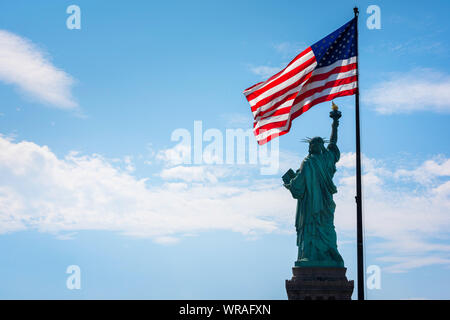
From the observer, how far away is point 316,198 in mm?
32781

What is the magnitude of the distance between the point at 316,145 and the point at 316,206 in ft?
10.2

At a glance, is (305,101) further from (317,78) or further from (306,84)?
(317,78)

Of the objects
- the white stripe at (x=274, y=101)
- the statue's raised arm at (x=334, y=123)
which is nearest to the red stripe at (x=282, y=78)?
the white stripe at (x=274, y=101)

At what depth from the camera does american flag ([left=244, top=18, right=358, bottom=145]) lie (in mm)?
21609

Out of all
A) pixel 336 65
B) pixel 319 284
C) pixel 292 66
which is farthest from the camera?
pixel 319 284

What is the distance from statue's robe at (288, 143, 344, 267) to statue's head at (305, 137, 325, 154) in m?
0.20

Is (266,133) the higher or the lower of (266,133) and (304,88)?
the lower

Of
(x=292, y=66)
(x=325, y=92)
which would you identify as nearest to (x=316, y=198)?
(x=292, y=66)

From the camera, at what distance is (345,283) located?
3064cm

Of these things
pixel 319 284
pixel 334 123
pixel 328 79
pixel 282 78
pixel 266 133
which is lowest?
pixel 319 284
